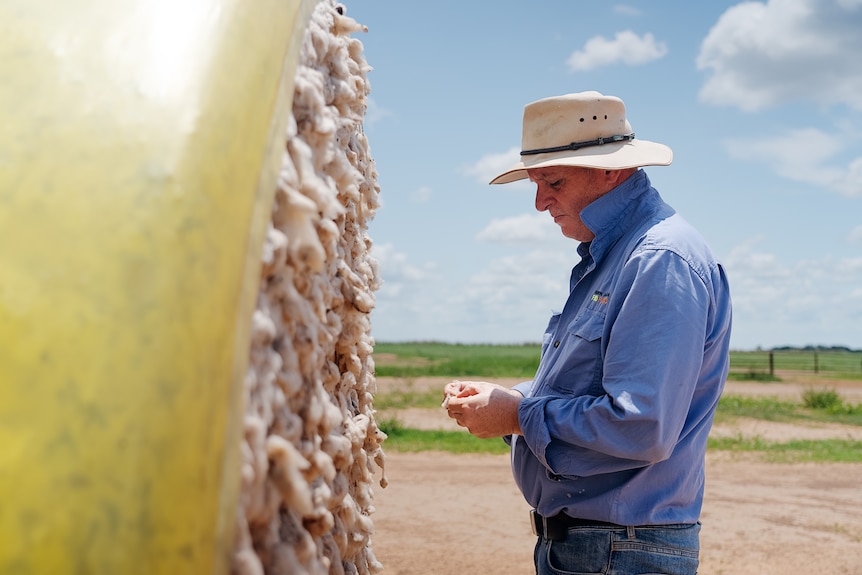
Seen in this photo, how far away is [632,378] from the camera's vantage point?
2.15 meters

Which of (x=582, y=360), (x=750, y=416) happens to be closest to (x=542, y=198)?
(x=582, y=360)

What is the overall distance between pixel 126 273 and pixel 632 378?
152 cm

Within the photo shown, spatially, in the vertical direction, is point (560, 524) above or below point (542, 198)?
below

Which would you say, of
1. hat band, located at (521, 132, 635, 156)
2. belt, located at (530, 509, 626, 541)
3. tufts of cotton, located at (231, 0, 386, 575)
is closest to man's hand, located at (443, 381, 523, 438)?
belt, located at (530, 509, 626, 541)

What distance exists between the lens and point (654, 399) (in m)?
2.12

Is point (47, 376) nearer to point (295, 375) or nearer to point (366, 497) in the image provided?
point (295, 375)

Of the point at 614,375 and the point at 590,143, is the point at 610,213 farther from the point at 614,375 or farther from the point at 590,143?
the point at 614,375

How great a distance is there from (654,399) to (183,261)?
1485mm

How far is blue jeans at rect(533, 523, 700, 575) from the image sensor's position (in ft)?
7.54

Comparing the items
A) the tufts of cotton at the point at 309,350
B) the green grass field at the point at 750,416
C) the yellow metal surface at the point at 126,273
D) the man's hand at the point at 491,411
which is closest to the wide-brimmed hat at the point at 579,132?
Result: the man's hand at the point at 491,411

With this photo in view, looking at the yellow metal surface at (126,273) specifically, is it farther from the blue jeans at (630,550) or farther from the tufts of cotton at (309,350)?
the blue jeans at (630,550)

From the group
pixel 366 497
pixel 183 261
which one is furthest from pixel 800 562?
pixel 183 261

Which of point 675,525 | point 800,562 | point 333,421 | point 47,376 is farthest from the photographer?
point 800,562

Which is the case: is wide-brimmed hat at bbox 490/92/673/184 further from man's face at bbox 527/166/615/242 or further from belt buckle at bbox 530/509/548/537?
belt buckle at bbox 530/509/548/537
